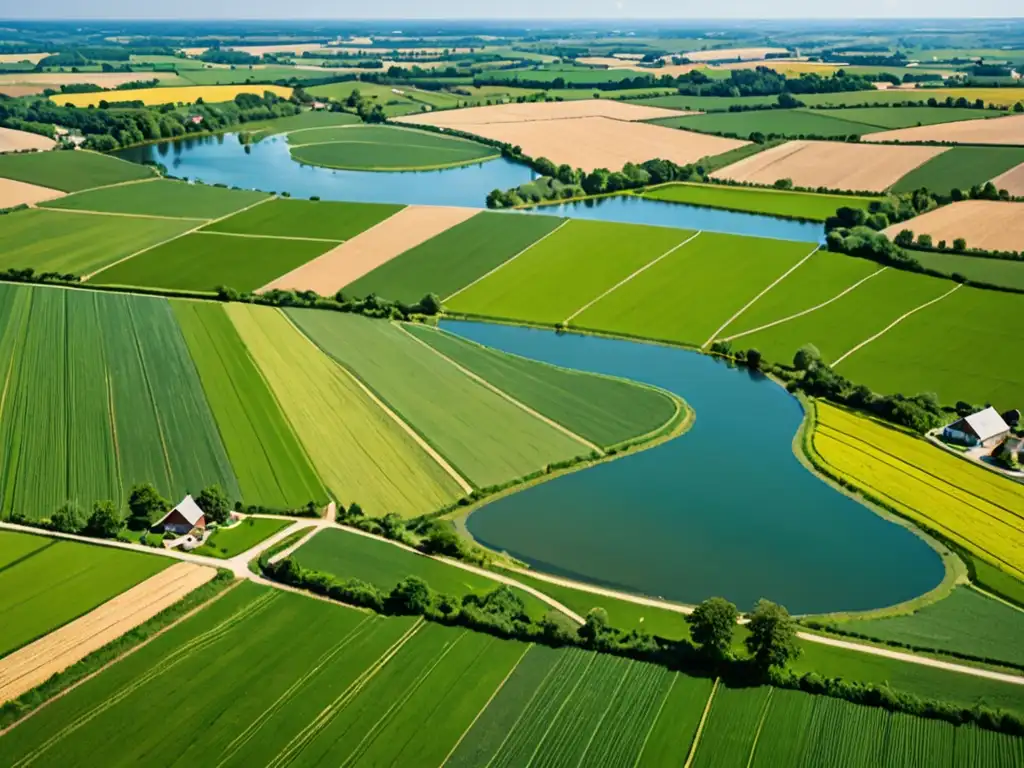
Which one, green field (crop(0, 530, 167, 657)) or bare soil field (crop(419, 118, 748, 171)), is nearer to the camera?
green field (crop(0, 530, 167, 657))

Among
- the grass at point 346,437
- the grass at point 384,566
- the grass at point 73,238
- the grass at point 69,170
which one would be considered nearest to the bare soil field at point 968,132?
the grass at point 73,238

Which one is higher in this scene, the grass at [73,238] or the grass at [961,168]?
the grass at [961,168]

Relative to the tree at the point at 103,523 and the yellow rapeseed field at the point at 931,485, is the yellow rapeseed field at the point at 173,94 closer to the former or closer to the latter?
the tree at the point at 103,523

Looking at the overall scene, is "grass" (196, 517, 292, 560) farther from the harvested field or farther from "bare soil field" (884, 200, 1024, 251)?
the harvested field

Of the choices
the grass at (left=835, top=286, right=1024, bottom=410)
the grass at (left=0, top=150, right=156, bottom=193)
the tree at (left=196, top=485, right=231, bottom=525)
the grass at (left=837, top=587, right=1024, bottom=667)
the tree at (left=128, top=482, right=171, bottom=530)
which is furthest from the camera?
the grass at (left=0, top=150, right=156, bottom=193)

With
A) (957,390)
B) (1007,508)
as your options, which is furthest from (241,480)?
(957,390)

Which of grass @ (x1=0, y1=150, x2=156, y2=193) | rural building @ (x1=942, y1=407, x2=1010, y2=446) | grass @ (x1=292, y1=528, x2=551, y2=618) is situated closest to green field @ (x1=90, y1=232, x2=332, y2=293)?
grass @ (x1=0, y1=150, x2=156, y2=193)

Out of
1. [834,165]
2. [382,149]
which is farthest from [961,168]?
[382,149]
